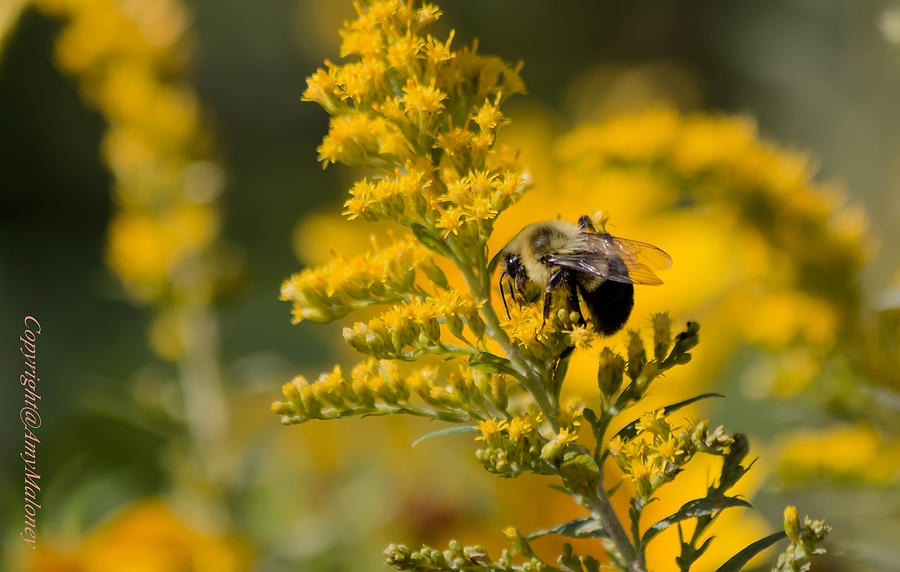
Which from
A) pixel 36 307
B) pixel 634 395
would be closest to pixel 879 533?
pixel 634 395

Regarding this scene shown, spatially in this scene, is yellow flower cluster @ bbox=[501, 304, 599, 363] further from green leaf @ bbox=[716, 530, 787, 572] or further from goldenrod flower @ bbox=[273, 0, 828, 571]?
green leaf @ bbox=[716, 530, 787, 572]

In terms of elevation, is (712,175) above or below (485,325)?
above

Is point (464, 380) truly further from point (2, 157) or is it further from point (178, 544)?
point (2, 157)

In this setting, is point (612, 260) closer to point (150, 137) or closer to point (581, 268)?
point (581, 268)

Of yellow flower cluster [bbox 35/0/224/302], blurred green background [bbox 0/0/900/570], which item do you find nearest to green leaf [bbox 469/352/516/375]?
blurred green background [bbox 0/0/900/570]

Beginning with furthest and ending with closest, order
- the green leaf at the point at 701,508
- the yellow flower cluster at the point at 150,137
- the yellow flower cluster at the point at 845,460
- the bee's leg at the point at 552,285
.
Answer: the yellow flower cluster at the point at 150,137
the yellow flower cluster at the point at 845,460
the bee's leg at the point at 552,285
the green leaf at the point at 701,508

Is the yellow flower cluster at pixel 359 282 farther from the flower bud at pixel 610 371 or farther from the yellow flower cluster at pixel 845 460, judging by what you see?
the yellow flower cluster at pixel 845 460

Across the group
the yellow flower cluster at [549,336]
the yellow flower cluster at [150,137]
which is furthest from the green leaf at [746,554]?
the yellow flower cluster at [150,137]
